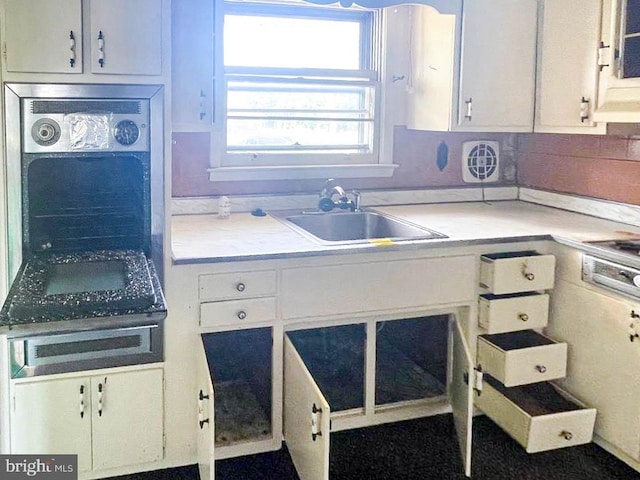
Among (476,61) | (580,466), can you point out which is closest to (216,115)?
(476,61)

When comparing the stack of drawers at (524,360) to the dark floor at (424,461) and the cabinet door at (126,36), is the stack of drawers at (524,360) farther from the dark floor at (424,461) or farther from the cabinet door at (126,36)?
the cabinet door at (126,36)

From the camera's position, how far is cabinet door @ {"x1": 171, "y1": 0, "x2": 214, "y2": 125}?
8.52ft

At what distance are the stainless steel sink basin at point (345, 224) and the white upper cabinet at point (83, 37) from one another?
41.1 inches

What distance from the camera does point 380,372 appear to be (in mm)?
3014

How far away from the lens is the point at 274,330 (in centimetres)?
249

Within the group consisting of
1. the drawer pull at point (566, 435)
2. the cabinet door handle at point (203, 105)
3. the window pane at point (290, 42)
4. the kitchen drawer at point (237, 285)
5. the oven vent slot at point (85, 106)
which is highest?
the window pane at point (290, 42)

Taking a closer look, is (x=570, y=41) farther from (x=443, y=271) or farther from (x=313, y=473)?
(x=313, y=473)

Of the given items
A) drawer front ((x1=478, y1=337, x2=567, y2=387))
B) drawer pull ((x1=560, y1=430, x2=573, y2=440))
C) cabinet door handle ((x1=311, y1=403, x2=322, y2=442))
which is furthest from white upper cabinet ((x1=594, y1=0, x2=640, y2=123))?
cabinet door handle ((x1=311, y1=403, x2=322, y2=442))

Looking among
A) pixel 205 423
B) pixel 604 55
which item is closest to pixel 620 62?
pixel 604 55

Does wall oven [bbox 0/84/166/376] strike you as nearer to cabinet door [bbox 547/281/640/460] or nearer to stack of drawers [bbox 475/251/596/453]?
stack of drawers [bbox 475/251/596/453]

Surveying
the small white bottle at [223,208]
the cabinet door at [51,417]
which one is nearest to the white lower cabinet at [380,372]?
the small white bottle at [223,208]

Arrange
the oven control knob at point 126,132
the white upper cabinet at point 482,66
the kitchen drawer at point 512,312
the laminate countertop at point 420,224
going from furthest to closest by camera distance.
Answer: the white upper cabinet at point 482,66 → the kitchen drawer at point 512,312 → the laminate countertop at point 420,224 → the oven control knob at point 126,132

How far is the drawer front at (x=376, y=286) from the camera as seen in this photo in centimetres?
248

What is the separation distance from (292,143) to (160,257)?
114 centimetres
